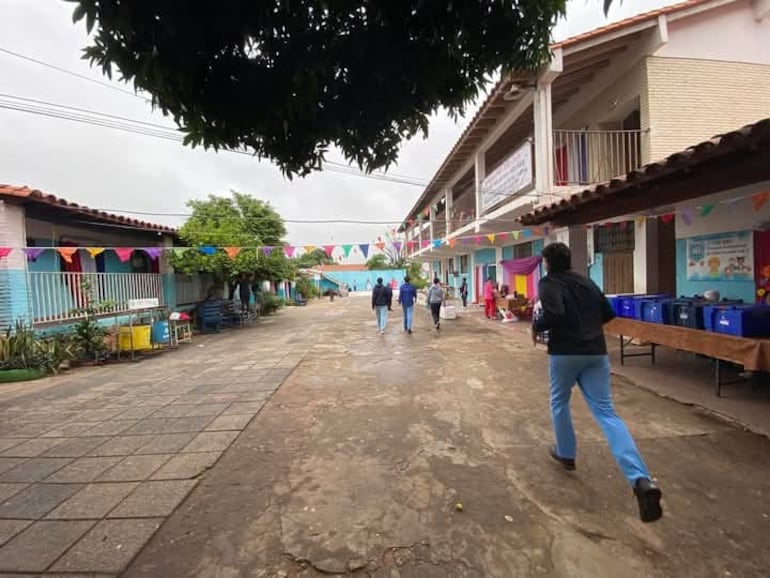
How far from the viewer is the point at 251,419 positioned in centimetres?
445

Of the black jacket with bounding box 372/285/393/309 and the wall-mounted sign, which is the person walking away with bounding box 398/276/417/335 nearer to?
the black jacket with bounding box 372/285/393/309

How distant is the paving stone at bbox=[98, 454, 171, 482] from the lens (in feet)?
10.5

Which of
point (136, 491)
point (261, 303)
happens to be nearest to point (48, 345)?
point (136, 491)

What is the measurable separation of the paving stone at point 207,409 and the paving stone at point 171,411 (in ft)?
0.27

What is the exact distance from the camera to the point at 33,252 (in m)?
7.77

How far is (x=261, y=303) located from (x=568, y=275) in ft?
58.2

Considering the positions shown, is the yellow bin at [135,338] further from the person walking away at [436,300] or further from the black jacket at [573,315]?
the black jacket at [573,315]

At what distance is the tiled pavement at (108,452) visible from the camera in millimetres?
2406

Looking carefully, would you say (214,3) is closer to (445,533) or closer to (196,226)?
(445,533)

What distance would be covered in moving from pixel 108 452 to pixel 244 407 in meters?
1.44

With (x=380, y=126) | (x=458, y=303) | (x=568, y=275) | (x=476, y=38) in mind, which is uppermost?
(x=476, y=38)

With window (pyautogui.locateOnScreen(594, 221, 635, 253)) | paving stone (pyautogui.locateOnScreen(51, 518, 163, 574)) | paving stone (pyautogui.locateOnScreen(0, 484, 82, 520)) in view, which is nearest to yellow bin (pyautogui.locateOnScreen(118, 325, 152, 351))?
paving stone (pyautogui.locateOnScreen(0, 484, 82, 520))

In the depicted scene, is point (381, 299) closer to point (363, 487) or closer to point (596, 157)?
point (596, 157)

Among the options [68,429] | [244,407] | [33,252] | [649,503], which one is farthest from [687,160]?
[33,252]
